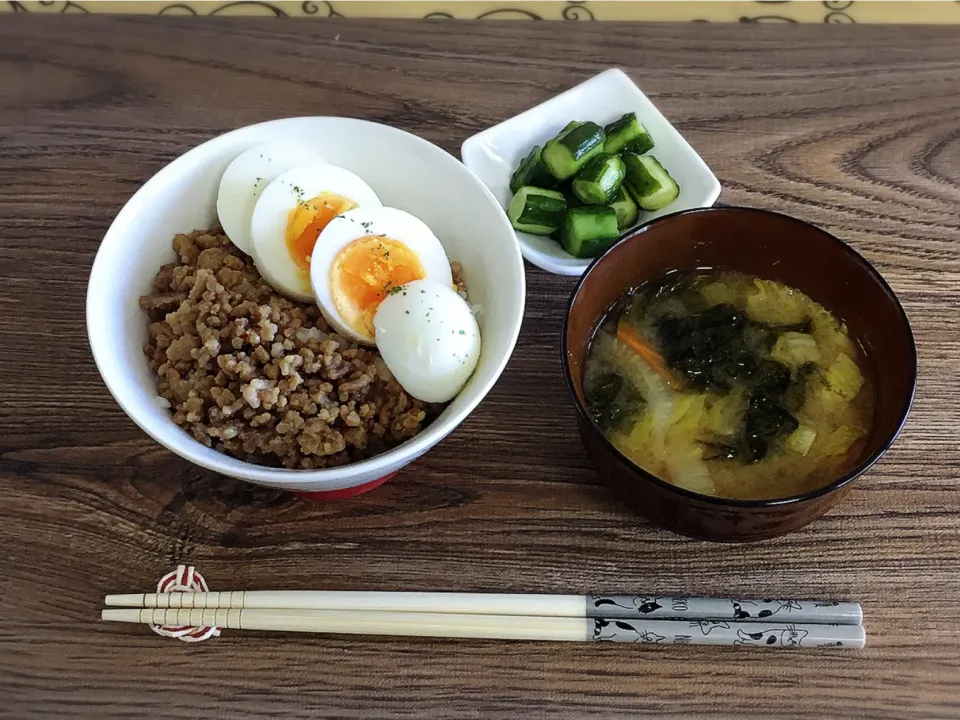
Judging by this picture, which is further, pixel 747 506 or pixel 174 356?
pixel 174 356

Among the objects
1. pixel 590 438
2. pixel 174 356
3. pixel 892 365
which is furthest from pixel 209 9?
pixel 892 365

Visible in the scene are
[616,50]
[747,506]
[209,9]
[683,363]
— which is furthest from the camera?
[209,9]

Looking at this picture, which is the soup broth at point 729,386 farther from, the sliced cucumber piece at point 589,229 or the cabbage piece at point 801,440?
the sliced cucumber piece at point 589,229

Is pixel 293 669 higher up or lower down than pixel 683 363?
lower down

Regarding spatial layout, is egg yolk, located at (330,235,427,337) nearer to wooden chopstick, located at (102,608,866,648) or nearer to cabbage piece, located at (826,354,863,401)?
wooden chopstick, located at (102,608,866,648)

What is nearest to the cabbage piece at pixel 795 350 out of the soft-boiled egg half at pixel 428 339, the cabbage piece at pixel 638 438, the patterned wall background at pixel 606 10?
the cabbage piece at pixel 638 438

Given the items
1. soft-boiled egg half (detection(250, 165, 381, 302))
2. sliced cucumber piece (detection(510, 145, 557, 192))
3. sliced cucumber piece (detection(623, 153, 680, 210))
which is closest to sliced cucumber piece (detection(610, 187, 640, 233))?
sliced cucumber piece (detection(623, 153, 680, 210))

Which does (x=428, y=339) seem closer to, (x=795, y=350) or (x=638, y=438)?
(x=638, y=438)

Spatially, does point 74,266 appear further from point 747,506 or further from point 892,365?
point 892,365
